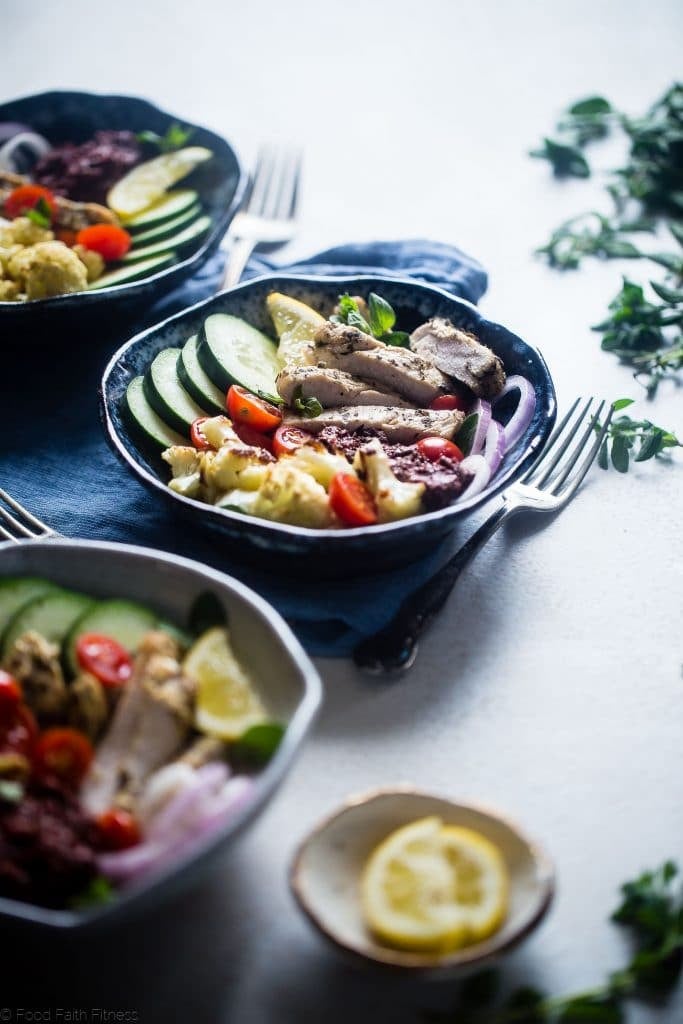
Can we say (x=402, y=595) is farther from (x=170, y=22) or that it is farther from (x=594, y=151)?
(x=170, y=22)

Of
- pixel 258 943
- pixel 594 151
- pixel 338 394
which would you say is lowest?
pixel 258 943

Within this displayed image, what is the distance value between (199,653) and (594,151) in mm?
4348

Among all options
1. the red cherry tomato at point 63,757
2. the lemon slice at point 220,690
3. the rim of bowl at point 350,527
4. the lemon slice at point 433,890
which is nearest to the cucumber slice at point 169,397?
the rim of bowl at point 350,527

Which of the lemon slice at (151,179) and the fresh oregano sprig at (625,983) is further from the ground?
the lemon slice at (151,179)

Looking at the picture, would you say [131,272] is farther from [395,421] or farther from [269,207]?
[395,421]

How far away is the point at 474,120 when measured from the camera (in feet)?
19.5

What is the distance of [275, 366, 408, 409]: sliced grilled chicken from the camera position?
3.41 metres

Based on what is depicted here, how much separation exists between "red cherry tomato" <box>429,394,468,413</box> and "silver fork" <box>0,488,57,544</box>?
1288mm

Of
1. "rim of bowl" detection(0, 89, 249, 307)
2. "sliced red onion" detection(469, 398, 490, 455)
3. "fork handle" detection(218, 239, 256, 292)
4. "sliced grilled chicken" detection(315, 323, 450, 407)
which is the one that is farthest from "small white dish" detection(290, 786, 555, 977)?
"fork handle" detection(218, 239, 256, 292)

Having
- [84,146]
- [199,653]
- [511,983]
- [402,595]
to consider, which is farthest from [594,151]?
[511,983]

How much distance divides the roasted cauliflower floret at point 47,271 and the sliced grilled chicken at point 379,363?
1.03m

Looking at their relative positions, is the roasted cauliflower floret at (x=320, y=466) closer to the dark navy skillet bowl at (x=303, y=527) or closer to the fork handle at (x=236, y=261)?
the dark navy skillet bowl at (x=303, y=527)

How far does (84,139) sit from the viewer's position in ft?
16.7

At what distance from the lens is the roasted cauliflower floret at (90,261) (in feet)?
13.6
